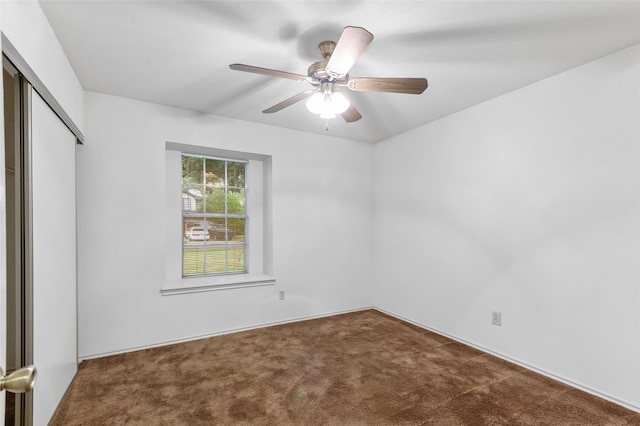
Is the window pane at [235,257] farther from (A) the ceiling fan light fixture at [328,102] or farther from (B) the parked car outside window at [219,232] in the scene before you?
(A) the ceiling fan light fixture at [328,102]

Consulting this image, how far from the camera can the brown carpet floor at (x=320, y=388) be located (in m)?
2.05

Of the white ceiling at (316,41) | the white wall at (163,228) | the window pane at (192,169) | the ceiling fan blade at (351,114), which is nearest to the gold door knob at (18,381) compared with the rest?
the white ceiling at (316,41)

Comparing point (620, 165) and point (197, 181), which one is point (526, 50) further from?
point (197, 181)

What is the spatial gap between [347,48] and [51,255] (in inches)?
85.8

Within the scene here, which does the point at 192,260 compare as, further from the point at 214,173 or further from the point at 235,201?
the point at 214,173

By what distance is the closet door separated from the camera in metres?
1.75

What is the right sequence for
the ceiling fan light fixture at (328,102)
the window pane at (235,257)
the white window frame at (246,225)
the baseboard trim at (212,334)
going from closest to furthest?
the ceiling fan light fixture at (328,102) → the baseboard trim at (212,334) → the white window frame at (246,225) → the window pane at (235,257)

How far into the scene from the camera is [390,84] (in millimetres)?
2025

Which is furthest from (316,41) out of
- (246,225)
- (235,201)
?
(246,225)

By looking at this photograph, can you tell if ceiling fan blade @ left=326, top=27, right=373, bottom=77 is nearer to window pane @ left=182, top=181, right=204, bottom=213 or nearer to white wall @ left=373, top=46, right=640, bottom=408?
white wall @ left=373, top=46, right=640, bottom=408

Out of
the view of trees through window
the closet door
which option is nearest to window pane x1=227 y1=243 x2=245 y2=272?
the view of trees through window

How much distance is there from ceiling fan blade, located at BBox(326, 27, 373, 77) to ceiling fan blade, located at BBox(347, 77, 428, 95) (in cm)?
18

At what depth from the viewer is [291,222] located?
Answer: 13.1ft

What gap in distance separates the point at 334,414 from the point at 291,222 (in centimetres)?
229
